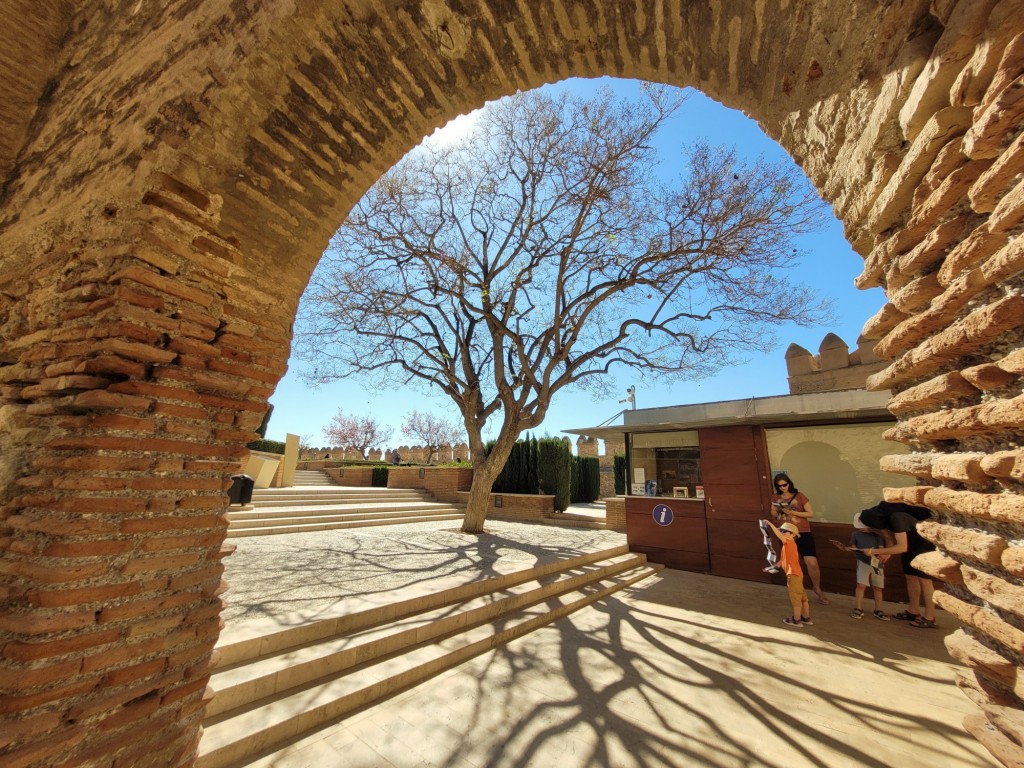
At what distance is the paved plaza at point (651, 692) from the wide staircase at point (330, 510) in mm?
3102

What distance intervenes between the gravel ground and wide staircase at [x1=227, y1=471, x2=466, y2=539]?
0.49 meters

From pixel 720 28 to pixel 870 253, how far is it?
1319 millimetres

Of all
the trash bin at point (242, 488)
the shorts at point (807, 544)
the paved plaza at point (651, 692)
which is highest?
the trash bin at point (242, 488)

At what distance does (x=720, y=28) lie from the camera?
1.97 m

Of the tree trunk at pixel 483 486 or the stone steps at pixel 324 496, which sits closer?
the tree trunk at pixel 483 486

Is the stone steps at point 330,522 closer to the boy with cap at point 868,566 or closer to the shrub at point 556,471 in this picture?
the shrub at point 556,471

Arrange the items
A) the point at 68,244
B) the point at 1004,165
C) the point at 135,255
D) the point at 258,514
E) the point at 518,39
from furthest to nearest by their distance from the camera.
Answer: the point at 258,514 < the point at 518,39 < the point at 68,244 < the point at 135,255 < the point at 1004,165

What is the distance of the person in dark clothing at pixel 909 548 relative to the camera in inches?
191

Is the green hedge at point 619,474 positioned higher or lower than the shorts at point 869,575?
higher

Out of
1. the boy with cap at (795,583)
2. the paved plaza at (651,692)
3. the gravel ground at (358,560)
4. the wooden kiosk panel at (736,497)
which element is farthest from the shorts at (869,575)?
the gravel ground at (358,560)

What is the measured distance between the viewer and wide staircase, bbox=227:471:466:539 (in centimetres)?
849

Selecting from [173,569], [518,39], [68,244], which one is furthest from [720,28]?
[173,569]

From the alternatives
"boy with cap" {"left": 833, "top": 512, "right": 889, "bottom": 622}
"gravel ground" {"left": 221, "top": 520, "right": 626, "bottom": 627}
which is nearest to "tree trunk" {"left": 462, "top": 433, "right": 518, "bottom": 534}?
"gravel ground" {"left": 221, "top": 520, "right": 626, "bottom": 627}

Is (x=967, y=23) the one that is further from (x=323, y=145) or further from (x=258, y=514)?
(x=258, y=514)
